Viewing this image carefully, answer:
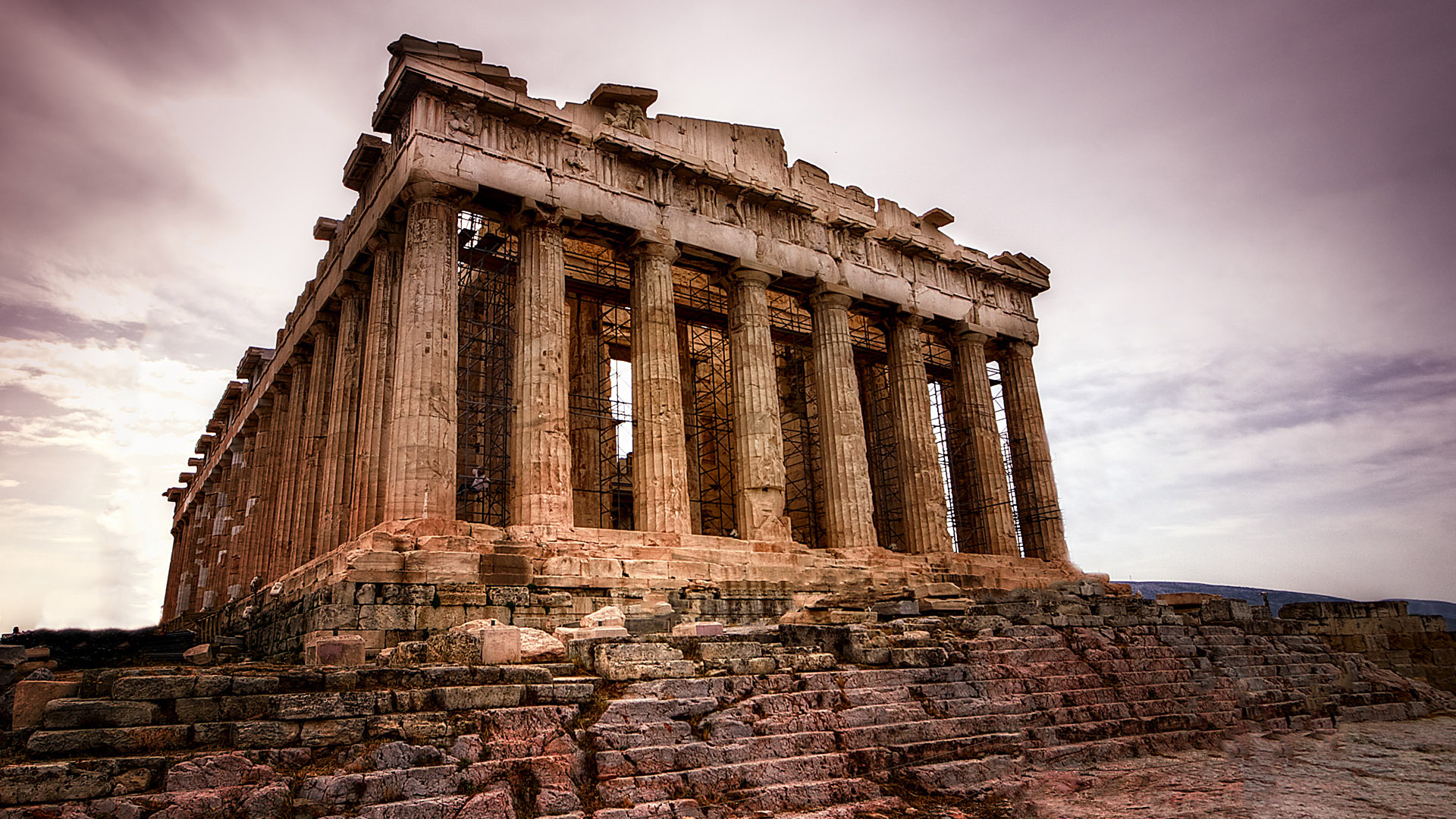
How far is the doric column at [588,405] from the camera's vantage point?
21.3 m

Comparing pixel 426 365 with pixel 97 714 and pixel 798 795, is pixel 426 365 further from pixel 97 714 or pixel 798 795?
pixel 798 795

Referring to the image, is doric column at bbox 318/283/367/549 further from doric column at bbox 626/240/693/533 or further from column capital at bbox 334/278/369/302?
doric column at bbox 626/240/693/533

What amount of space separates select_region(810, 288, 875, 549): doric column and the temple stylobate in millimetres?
66

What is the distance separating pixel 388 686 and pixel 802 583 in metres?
11.5

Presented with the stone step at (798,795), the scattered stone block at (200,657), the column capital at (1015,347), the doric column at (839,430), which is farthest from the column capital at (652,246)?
the stone step at (798,795)

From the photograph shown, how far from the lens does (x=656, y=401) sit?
17.5 m

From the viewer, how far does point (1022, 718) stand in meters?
8.66

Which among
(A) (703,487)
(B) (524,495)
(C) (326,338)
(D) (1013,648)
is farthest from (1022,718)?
(C) (326,338)

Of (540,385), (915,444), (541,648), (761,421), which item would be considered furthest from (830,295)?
(541,648)

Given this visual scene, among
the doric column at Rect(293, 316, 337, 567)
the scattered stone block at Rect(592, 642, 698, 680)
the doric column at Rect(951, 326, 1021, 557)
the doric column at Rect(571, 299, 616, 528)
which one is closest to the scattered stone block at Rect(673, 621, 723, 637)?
the scattered stone block at Rect(592, 642, 698, 680)

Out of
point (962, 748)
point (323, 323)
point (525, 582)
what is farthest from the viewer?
point (323, 323)

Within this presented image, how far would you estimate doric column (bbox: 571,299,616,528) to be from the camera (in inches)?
837

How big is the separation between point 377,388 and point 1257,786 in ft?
49.2

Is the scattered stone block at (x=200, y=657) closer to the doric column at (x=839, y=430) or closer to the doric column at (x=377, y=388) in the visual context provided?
the doric column at (x=377, y=388)
